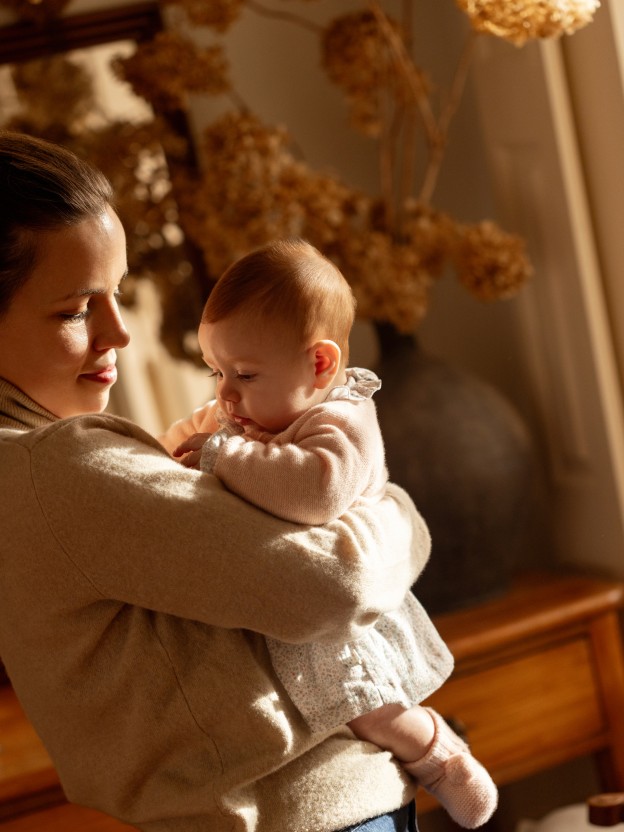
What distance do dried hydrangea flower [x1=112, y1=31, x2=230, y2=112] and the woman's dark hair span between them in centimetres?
108

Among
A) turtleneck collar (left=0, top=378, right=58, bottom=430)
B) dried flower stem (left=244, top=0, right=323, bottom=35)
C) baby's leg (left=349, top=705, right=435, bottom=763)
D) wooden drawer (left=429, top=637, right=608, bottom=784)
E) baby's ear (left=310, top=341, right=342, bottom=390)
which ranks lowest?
wooden drawer (left=429, top=637, right=608, bottom=784)

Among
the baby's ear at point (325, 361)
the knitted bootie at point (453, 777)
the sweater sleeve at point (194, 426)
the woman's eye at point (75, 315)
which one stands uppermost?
the woman's eye at point (75, 315)

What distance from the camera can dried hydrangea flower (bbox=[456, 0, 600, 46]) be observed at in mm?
1592

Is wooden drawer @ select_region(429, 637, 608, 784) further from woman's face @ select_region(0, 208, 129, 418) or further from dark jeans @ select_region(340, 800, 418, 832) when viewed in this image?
woman's face @ select_region(0, 208, 129, 418)

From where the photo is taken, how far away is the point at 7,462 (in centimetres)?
104

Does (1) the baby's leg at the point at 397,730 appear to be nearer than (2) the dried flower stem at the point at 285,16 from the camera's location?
Yes

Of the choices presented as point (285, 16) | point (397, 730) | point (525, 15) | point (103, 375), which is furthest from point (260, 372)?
point (285, 16)

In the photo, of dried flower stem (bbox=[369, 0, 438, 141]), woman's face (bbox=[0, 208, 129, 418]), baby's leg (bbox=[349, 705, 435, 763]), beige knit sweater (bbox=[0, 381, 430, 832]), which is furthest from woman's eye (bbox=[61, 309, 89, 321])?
dried flower stem (bbox=[369, 0, 438, 141])

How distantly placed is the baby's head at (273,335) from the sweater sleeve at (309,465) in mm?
49

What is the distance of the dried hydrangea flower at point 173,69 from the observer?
6.98ft

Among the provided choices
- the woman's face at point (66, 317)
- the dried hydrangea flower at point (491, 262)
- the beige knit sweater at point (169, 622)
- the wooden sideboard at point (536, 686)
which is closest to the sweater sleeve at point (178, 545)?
the beige knit sweater at point (169, 622)

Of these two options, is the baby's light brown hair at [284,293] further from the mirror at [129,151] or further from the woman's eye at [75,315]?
the mirror at [129,151]

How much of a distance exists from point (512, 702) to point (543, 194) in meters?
1.01

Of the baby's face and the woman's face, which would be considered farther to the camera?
the baby's face
